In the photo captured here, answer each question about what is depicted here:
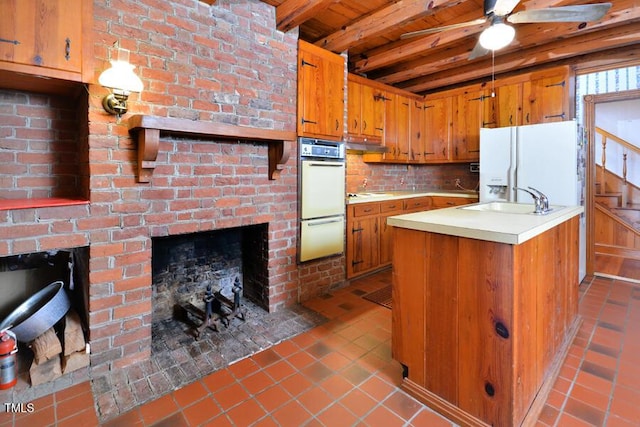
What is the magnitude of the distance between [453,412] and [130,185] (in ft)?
6.99

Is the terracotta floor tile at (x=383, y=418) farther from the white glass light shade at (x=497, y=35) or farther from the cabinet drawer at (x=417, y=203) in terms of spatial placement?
the cabinet drawer at (x=417, y=203)

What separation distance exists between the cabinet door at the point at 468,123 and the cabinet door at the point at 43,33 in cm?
424

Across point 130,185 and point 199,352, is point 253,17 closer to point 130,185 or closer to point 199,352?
point 130,185

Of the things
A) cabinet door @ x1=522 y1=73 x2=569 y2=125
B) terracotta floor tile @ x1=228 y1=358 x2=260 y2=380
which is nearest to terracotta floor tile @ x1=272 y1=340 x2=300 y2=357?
terracotta floor tile @ x1=228 y1=358 x2=260 y2=380

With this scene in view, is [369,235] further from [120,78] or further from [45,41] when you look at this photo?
[45,41]

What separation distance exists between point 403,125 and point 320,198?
7.17 ft

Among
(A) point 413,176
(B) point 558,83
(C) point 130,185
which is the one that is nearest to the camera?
(C) point 130,185

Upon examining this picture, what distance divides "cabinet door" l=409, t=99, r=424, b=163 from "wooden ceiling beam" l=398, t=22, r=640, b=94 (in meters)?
0.31

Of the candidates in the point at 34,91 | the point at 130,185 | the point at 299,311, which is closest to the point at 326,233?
the point at 299,311

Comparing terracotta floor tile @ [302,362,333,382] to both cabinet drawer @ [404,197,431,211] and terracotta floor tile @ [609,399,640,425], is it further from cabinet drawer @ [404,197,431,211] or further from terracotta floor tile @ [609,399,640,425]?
cabinet drawer @ [404,197,431,211]

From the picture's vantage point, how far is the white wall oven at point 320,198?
281cm

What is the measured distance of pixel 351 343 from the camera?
2.16m

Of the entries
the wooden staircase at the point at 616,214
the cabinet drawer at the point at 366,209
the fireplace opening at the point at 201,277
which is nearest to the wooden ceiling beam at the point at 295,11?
the fireplace opening at the point at 201,277

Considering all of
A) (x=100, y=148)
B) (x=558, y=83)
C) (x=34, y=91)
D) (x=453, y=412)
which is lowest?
(x=453, y=412)
